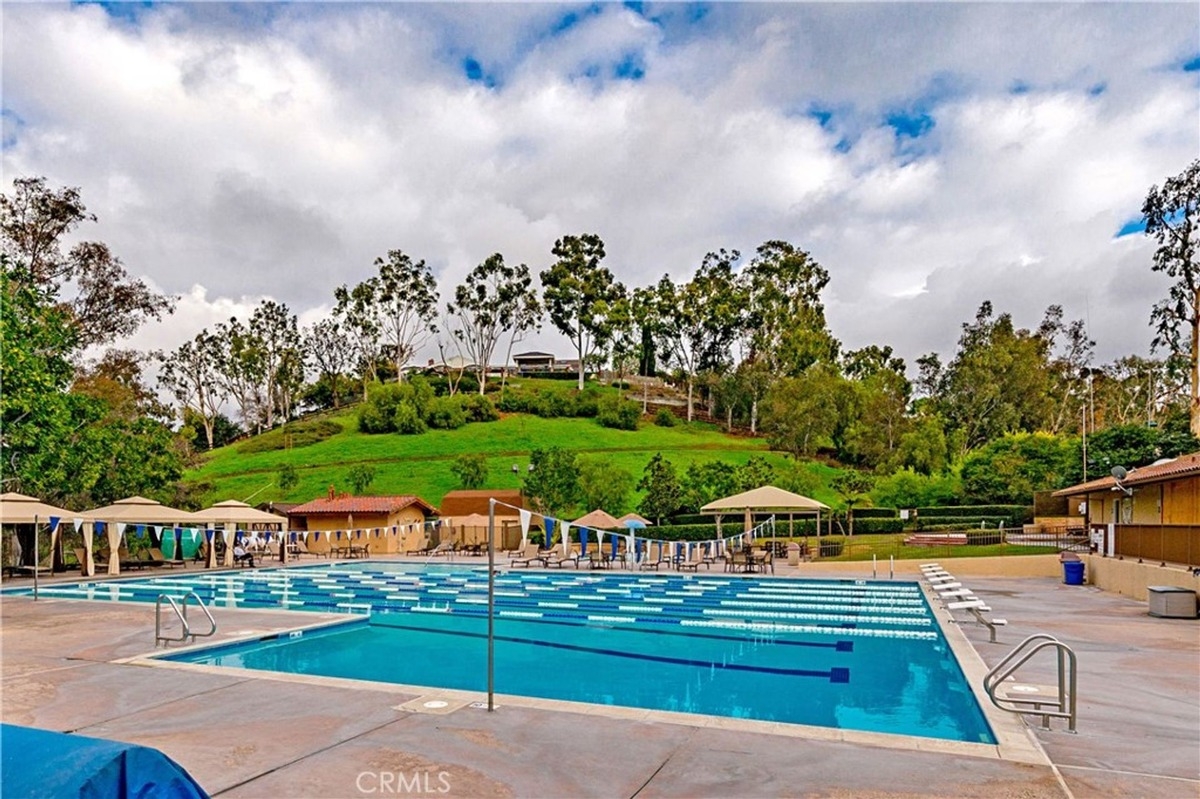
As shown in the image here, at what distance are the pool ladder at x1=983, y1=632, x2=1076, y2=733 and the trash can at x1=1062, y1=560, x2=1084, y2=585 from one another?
46.6 ft

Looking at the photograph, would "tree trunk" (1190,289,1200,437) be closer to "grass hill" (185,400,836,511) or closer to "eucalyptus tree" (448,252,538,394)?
"grass hill" (185,400,836,511)

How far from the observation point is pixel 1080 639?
36.9 ft

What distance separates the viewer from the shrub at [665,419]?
6690cm

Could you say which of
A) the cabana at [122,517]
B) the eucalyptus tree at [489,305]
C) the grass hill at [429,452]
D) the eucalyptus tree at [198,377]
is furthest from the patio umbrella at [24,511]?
the eucalyptus tree at [198,377]

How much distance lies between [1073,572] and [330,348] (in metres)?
68.9

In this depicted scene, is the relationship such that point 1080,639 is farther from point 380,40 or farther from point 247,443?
point 247,443

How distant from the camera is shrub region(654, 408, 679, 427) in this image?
6690cm

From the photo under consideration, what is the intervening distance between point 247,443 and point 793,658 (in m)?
63.3

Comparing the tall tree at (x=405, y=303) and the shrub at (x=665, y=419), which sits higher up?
the tall tree at (x=405, y=303)

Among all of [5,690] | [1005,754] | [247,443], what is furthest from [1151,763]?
[247,443]

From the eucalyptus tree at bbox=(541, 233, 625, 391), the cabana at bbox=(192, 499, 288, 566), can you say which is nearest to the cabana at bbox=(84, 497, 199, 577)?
the cabana at bbox=(192, 499, 288, 566)

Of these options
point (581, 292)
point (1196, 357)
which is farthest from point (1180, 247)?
point (581, 292)

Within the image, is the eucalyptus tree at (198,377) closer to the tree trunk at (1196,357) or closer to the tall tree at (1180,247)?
the tall tree at (1180,247)

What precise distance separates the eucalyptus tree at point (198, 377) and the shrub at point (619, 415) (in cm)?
3752
